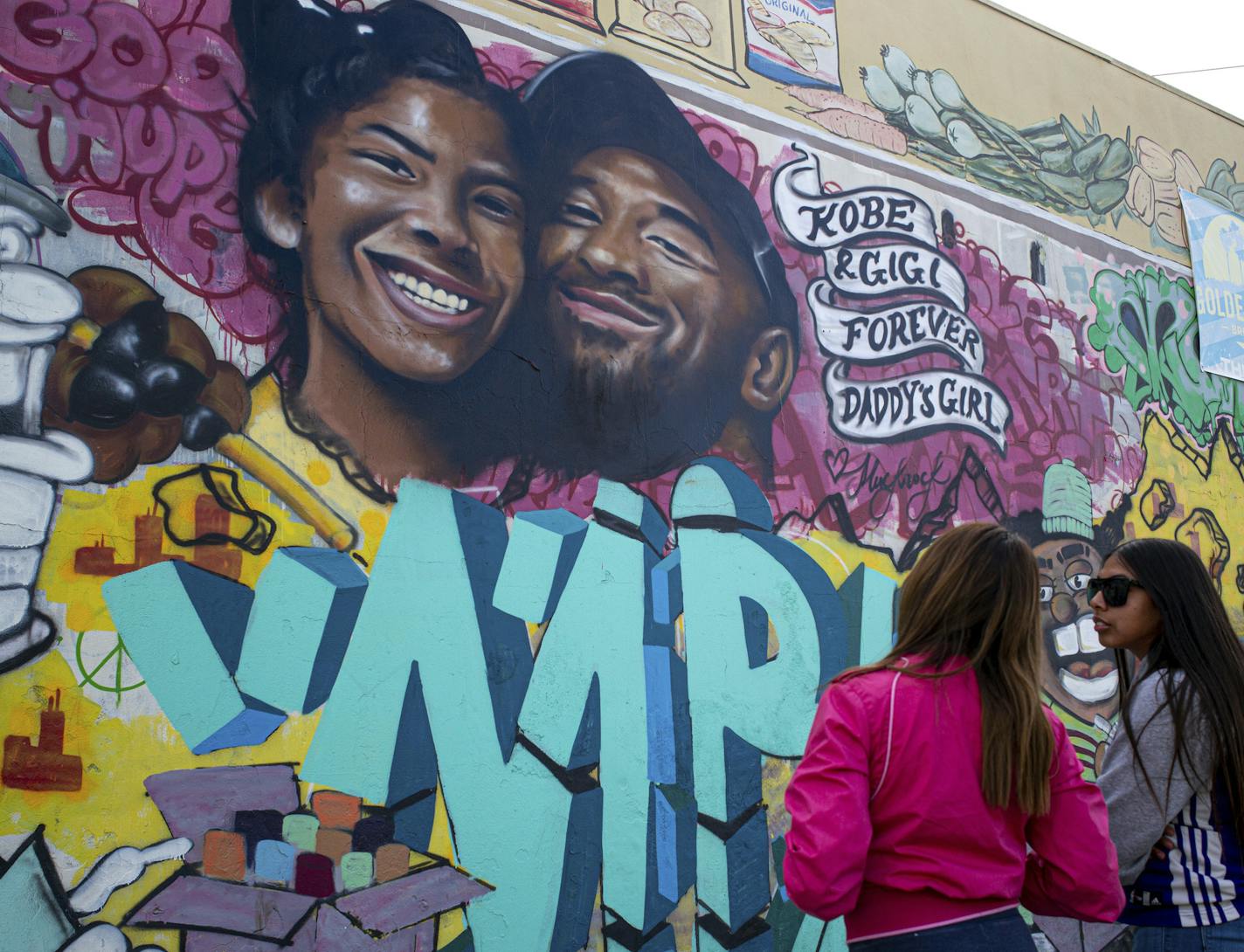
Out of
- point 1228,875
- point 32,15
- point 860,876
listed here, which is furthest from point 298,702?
point 1228,875

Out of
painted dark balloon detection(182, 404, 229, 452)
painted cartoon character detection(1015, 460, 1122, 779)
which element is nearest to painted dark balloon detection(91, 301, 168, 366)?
painted dark balloon detection(182, 404, 229, 452)

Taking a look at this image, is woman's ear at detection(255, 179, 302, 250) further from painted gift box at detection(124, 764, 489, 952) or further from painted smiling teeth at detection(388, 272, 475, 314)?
painted gift box at detection(124, 764, 489, 952)

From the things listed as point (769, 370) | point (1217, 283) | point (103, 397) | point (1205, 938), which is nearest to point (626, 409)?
point (769, 370)

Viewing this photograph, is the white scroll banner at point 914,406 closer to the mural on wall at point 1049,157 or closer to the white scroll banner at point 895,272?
the white scroll banner at point 895,272

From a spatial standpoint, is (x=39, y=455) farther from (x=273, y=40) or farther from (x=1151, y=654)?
(x=1151, y=654)

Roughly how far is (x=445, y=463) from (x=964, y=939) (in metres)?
2.70

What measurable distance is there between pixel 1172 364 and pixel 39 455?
6851mm

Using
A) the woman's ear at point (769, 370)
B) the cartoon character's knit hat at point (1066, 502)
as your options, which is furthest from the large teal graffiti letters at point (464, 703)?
the cartoon character's knit hat at point (1066, 502)

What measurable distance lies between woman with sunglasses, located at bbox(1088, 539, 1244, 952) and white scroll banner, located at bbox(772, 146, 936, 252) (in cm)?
343

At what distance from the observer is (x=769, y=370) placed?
5.37 metres

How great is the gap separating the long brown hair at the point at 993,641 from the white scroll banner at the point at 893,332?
3402 mm

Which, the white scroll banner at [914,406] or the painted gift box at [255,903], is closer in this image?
the painted gift box at [255,903]
